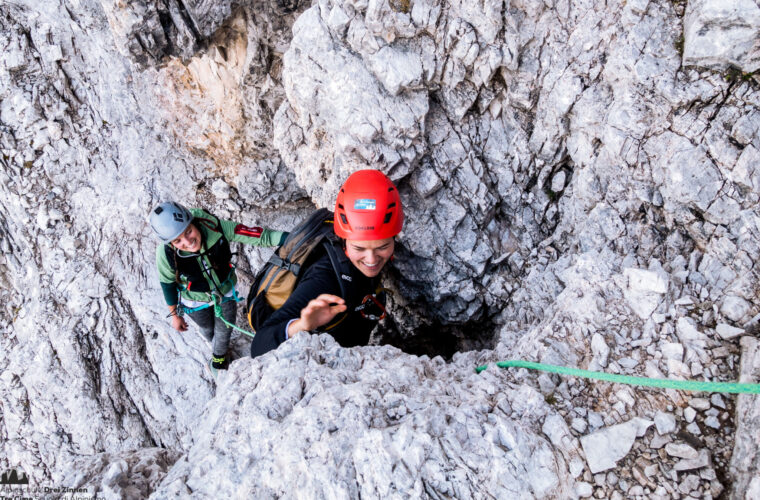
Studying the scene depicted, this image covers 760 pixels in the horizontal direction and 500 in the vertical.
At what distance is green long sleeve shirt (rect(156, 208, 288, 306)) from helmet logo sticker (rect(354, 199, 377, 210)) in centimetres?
210

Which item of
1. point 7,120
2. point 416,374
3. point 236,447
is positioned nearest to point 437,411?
point 416,374

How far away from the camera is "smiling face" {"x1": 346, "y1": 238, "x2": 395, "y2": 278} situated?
4.70 meters

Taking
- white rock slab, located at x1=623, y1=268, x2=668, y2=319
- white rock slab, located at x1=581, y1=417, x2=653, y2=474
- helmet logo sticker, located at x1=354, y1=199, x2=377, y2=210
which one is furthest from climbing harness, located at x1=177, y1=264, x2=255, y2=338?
white rock slab, located at x1=623, y1=268, x2=668, y2=319

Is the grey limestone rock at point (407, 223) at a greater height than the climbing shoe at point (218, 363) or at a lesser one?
greater

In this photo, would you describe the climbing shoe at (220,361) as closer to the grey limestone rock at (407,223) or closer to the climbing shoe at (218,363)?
the climbing shoe at (218,363)

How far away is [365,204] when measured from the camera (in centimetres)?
461

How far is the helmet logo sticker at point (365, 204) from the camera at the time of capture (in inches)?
181

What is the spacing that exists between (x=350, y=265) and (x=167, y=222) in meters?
2.58

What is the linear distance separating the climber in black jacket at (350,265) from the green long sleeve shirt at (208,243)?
5.13ft

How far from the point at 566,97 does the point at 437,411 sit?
388 centimetres

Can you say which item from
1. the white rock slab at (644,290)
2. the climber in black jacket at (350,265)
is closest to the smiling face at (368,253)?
the climber in black jacket at (350,265)

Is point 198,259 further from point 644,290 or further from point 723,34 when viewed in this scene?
point 723,34

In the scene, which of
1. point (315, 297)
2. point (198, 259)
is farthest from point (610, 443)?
point (198, 259)

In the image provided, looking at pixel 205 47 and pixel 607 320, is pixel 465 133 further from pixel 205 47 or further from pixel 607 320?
pixel 205 47
